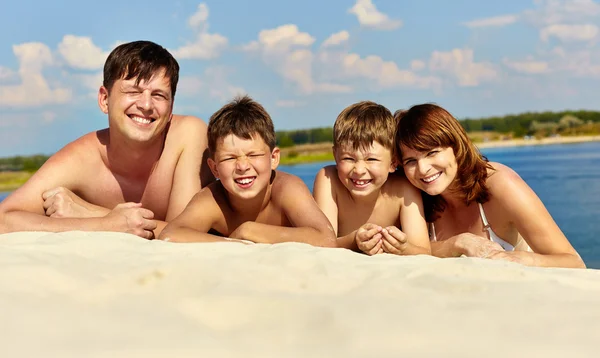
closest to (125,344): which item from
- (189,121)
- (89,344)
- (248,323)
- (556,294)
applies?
(89,344)

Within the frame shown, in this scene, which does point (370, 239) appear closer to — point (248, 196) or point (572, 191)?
point (248, 196)

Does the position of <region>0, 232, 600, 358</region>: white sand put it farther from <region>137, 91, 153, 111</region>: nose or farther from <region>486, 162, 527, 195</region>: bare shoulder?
<region>137, 91, 153, 111</region>: nose

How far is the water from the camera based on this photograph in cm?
1702

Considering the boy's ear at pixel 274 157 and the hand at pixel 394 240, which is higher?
the boy's ear at pixel 274 157

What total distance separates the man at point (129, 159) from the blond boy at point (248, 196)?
0.39 m

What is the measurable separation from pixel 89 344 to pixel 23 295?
0.54 metres

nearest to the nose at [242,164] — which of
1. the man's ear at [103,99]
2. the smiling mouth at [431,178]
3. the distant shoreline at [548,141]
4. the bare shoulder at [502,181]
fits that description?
the smiling mouth at [431,178]

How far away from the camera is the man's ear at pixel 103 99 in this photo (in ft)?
15.6

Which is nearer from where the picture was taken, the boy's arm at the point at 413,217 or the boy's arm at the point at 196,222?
the boy's arm at the point at 196,222

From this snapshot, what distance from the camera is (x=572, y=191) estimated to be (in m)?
25.9

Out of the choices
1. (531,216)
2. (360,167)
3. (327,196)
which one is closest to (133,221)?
(327,196)

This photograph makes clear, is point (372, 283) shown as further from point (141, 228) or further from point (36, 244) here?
point (141, 228)

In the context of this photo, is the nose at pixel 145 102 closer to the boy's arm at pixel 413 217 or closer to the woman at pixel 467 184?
the woman at pixel 467 184

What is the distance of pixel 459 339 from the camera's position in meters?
1.98
